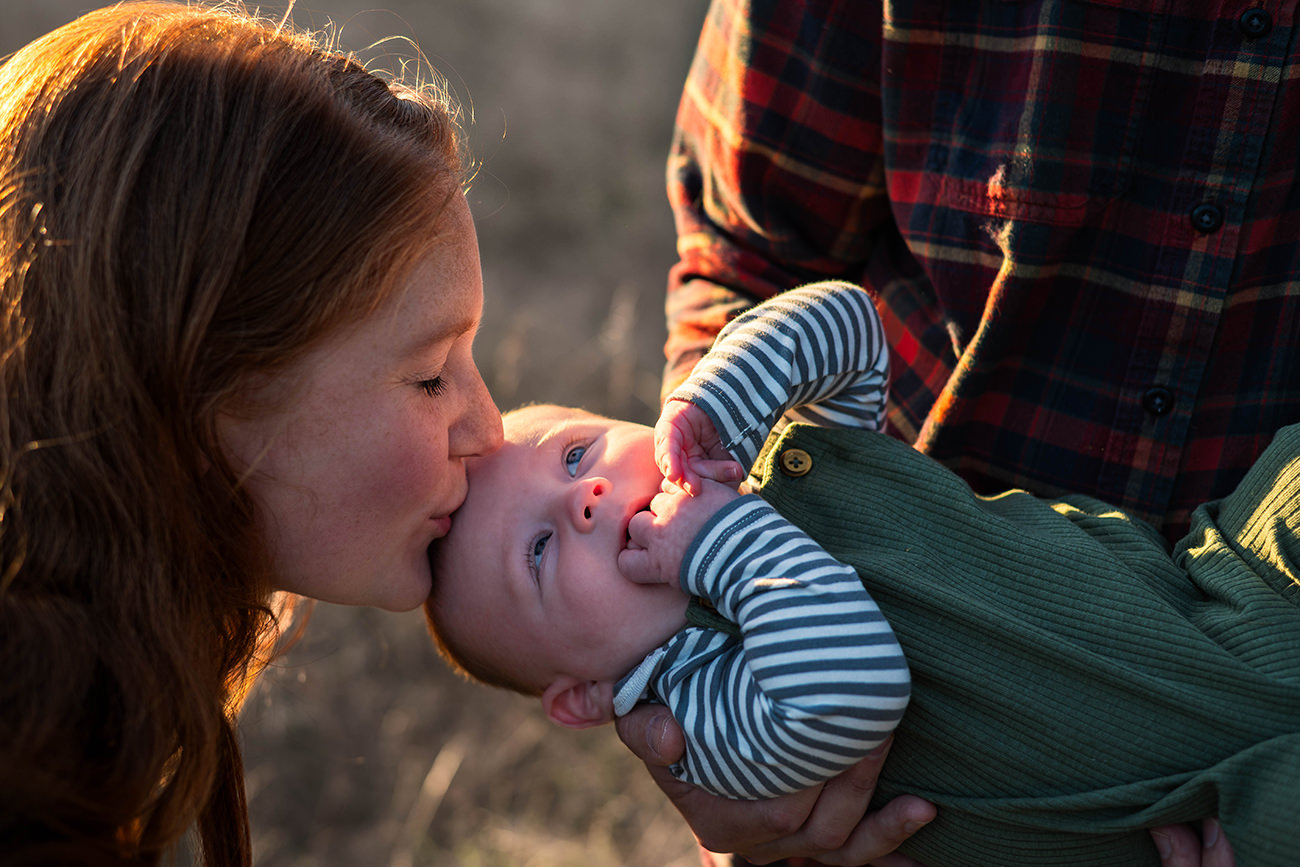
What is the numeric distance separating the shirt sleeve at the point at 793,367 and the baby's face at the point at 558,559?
20cm

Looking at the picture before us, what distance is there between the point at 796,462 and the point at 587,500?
37cm

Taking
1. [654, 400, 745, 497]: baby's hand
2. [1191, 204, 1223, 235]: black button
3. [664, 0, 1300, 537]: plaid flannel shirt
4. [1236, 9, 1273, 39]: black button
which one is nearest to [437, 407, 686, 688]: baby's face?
[654, 400, 745, 497]: baby's hand

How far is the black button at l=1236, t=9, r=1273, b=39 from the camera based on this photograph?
1.43m

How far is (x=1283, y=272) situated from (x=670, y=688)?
115 cm

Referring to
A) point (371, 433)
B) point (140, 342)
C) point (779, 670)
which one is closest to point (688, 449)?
point (779, 670)

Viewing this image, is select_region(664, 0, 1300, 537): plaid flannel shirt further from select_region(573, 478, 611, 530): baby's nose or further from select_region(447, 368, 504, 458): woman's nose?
select_region(447, 368, 504, 458): woman's nose

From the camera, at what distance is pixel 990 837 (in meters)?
1.52

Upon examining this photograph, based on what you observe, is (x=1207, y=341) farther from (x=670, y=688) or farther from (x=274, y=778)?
(x=274, y=778)

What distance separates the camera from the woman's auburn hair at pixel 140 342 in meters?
1.21

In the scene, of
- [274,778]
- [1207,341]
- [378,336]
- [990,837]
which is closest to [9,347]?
[378,336]


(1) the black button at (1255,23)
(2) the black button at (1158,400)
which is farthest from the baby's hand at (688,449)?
(1) the black button at (1255,23)

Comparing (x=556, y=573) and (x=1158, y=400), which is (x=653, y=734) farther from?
(x=1158, y=400)

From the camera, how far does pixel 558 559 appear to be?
67.1 inches

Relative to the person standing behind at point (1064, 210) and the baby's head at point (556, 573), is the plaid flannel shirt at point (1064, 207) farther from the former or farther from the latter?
the baby's head at point (556, 573)
